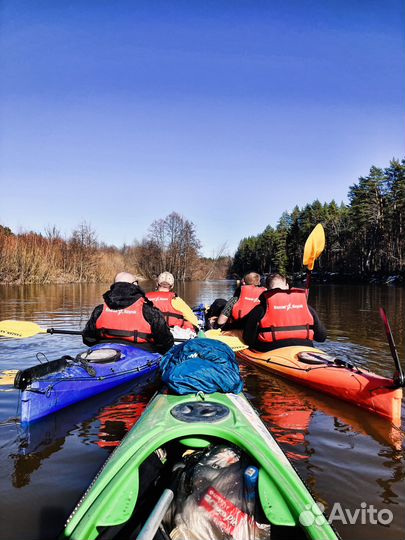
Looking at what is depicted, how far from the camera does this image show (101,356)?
4.80 metres

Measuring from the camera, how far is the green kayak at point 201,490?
193 centimetres

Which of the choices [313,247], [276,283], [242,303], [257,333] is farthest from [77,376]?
[313,247]

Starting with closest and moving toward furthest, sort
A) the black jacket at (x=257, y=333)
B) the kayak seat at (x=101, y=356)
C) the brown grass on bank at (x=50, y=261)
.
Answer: the kayak seat at (x=101, y=356) < the black jacket at (x=257, y=333) < the brown grass on bank at (x=50, y=261)

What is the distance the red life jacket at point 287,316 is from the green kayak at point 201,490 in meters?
3.00

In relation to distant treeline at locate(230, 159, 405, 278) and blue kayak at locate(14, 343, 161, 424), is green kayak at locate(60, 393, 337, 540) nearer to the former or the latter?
blue kayak at locate(14, 343, 161, 424)

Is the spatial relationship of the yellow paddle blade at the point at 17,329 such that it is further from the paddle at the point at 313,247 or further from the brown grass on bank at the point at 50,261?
the brown grass on bank at the point at 50,261

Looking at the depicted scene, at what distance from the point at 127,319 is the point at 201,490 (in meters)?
3.36

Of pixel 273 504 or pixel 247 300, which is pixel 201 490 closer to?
pixel 273 504

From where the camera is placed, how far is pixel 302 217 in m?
62.1

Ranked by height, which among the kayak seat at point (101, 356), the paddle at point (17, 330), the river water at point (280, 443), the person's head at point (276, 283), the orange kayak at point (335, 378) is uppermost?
the person's head at point (276, 283)

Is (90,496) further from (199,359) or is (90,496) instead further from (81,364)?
(81,364)

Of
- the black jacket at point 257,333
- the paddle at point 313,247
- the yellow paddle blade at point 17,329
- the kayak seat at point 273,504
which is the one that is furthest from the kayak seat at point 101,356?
the paddle at point 313,247

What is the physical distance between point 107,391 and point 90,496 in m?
2.95

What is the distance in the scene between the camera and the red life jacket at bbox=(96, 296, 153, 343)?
208 inches
